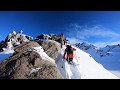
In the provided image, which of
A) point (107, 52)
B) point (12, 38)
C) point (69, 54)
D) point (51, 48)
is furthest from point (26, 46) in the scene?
point (107, 52)

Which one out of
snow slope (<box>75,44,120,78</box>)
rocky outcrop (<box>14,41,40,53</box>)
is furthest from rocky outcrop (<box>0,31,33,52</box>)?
snow slope (<box>75,44,120,78</box>)

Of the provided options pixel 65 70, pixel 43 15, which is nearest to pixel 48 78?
pixel 65 70

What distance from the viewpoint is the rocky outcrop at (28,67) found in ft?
15.9

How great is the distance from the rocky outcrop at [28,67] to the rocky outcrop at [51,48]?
2.43 feet

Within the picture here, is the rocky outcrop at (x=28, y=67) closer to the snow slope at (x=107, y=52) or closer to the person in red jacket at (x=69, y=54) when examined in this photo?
the person in red jacket at (x=69, y=54)

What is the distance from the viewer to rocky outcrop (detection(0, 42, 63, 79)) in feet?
15.9

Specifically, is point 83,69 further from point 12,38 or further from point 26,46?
point 12,38

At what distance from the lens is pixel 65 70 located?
565 centimetres

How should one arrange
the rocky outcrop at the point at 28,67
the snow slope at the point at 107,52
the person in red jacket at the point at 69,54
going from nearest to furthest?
the rocky outcrop at the point at 28,67 → the snow slope at the point at 107,52 → the person in red jacket at the point at 69,54

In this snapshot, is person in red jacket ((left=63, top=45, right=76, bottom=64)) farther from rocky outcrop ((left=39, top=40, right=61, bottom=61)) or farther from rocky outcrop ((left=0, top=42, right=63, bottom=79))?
rocky outcrop ((left=0, top=42, right=63, bottom=79))

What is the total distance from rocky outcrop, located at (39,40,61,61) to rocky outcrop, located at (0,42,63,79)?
2.43ft

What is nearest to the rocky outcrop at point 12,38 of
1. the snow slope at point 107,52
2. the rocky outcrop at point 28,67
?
the rocky outcrop at point 28,67
